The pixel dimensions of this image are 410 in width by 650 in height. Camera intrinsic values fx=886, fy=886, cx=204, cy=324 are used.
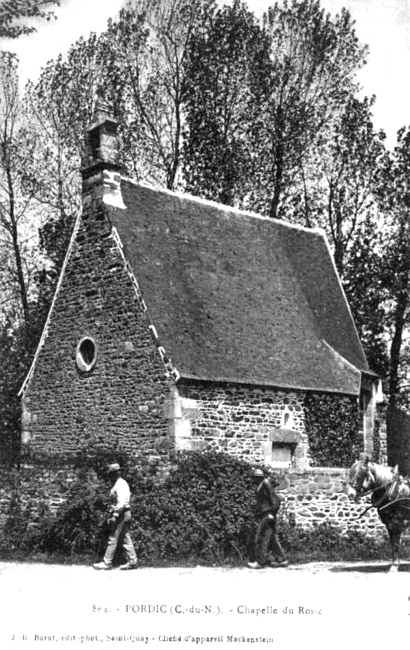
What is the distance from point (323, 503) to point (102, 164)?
30.6ft

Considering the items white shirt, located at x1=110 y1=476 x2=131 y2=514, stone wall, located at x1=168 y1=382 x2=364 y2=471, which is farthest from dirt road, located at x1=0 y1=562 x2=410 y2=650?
stone wall, located at x1=168 y1=382 x2=364 y2=471

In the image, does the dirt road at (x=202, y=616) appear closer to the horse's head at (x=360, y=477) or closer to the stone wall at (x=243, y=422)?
the horse's head at (x=360, y=477)

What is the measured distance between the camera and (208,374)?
18750 millimetres

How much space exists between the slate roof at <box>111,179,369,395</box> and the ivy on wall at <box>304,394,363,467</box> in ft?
1.19

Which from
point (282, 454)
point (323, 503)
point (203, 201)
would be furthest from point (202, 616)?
point (203, 201)

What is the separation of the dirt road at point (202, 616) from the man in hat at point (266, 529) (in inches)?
105

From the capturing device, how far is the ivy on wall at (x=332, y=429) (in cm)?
2075

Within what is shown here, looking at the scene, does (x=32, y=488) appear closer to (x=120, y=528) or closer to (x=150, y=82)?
(x=120, y=528)

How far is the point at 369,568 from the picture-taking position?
47.1 ft

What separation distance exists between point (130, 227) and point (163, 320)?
2.71 metres

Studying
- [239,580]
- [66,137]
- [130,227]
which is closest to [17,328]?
[66,137]

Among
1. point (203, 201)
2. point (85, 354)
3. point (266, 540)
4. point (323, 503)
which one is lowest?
point (266, 540)

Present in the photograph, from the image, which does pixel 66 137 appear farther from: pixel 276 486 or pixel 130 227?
pixel 276 486

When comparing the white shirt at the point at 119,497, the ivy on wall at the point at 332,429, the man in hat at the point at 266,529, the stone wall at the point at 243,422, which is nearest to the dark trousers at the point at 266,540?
the man in hat at the point at 266,529
